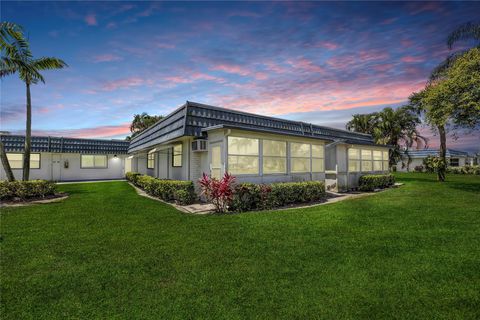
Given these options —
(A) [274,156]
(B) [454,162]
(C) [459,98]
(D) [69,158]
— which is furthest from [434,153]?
(D) [69,158]

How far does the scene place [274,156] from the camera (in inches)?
457

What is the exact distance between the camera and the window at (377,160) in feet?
60.2

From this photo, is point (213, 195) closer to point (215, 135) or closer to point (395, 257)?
point (215, 135)

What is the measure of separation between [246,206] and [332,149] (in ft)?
30.4

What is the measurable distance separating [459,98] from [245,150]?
1354 cm

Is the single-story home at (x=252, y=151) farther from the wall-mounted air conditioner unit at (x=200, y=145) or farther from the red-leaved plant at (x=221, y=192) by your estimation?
the red-leaved plant at (x=221, y=192)

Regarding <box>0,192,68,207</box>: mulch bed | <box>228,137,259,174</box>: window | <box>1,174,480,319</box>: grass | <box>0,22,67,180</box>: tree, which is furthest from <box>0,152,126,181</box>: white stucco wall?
<box>228,137,259,174</box>: window

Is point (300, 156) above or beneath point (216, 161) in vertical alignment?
above

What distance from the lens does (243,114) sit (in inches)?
539

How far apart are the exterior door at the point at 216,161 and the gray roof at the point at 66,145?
1879cm

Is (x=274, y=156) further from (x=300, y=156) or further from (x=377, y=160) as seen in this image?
(x=377, y=160)

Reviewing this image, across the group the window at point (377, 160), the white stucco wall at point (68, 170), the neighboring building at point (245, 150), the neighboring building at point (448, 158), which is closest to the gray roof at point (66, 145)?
the white stucco wall at point (68, 170)

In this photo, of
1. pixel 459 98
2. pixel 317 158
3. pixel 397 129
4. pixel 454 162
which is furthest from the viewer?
pixel 454 162

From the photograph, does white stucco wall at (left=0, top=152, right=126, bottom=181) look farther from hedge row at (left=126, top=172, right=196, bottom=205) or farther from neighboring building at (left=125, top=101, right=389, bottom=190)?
hedge row at (left=126, top=172, right=196, bottom=205)
